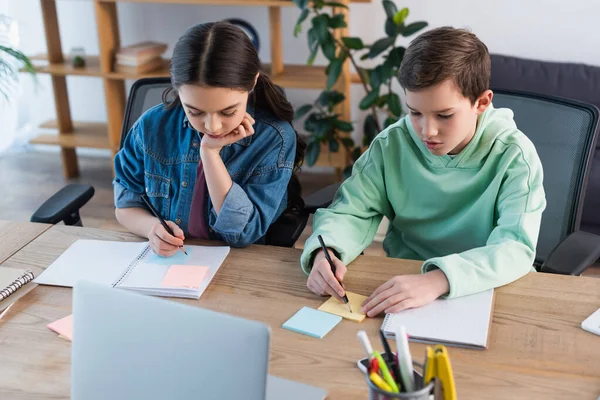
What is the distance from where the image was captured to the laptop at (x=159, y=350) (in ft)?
2.74

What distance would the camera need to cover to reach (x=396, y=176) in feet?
5.21

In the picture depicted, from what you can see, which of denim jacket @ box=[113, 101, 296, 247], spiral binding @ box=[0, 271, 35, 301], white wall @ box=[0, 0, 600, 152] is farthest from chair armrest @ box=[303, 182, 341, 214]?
white wall @ box=[0, 0, 600, 152]

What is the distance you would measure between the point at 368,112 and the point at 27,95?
2073 millimetres

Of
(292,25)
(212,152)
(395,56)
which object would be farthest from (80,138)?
(212,152)

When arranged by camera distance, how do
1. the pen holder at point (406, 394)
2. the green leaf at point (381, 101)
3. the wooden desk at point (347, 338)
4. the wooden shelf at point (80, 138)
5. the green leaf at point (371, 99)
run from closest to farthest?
the pen holder at point (406, 394) → the wooden desk at point (347, 338) → the green leaf at point (371, 99) → the green leaf at point (381, 101) → the wooden shelf at point (80, 138)

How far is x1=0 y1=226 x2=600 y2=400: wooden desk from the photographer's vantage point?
3.48 feet

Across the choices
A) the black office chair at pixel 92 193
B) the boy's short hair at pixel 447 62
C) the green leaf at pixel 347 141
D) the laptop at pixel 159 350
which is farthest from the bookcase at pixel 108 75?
the laptop at pixel 159 350

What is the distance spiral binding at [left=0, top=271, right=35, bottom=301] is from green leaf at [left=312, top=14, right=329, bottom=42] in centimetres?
195

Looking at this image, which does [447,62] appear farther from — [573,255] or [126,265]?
[126,265]

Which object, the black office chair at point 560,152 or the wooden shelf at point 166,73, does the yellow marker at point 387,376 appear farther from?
the wooden shelf at point 166,73

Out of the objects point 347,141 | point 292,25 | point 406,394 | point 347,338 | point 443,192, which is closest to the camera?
point 406,394

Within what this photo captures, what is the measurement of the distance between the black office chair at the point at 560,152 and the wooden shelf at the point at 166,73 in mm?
1582

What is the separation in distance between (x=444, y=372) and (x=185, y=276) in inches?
26.0

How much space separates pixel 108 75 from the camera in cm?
354
